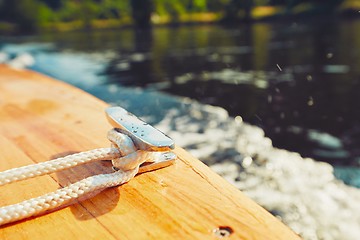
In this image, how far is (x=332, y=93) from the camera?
21.3 ft

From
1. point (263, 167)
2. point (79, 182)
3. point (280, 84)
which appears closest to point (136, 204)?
point (79, 182)

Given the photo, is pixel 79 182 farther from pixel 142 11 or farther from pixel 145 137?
pixel 142 11

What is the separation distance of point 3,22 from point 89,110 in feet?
146

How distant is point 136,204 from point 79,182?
23 cm

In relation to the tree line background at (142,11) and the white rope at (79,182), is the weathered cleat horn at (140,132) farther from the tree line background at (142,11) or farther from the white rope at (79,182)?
the tree line background at (142,11)

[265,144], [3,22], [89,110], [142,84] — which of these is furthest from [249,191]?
[3,22]

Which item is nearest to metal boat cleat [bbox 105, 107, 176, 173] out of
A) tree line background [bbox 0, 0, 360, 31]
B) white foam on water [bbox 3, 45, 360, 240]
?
white foam on water [bbox 3, 45, 360, 240]

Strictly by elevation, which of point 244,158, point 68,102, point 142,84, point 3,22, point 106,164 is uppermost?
point 106,164

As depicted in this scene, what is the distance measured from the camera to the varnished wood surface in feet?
4.11

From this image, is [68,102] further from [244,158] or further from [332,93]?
[332,93]

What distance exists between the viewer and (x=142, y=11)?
37.2 meters

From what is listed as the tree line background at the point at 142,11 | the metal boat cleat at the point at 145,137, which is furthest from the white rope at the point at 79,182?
the tree line background at the point at 142,11

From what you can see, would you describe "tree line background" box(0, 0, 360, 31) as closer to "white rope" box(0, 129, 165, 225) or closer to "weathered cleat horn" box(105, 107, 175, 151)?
"weathered cleat horn" box(105, 107, 175, 151)

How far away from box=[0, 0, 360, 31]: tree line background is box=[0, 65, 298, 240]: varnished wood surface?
29704 millimetres
